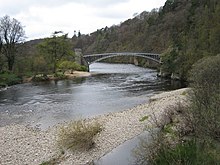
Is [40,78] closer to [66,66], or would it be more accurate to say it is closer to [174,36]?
[66,66]

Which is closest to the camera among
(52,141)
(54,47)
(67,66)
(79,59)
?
(52,141)

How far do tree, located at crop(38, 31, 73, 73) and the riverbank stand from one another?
4297cm

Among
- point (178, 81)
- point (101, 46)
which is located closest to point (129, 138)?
point (178, 81)

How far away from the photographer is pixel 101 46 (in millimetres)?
134875

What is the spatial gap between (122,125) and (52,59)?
47178 millimetres

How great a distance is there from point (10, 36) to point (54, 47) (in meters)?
9.73

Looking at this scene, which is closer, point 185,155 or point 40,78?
point 185,155

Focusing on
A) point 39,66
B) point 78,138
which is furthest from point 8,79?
point 78,138

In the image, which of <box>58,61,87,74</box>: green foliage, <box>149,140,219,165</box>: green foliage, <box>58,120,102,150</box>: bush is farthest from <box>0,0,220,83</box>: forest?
<box>149,140,219,165</box>: green foliage

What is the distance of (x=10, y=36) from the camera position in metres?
58.9

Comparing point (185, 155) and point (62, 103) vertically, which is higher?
point (185, 155)

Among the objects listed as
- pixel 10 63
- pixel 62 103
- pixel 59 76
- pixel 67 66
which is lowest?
pixel 59 76

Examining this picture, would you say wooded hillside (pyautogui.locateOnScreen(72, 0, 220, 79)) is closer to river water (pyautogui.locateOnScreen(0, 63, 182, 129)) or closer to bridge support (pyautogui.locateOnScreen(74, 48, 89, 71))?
river water (pyautogui.locateOnScreen(0, 63, 182, 129))

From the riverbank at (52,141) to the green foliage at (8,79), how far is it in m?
28.2
